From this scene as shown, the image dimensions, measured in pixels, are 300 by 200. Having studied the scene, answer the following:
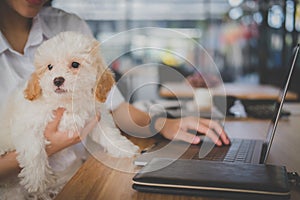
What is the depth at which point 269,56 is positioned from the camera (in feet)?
12.9

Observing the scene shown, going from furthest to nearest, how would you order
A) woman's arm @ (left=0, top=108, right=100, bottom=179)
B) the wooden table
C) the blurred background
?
the blurred background → woman's arm @ (left=0, top=108, right=100, bottom=179) → the wooden table

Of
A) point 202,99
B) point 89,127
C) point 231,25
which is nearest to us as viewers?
point 89,127

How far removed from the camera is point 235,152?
919mm

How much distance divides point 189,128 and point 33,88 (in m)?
0.42

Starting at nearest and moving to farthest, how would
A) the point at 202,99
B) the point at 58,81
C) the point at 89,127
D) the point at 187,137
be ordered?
the point at 58,81
the point at 89,127
the point at 187,137
the point at 202,99

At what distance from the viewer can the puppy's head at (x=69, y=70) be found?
72cm

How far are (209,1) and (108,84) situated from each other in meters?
4.71

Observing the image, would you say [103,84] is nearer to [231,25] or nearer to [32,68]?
[32,68]

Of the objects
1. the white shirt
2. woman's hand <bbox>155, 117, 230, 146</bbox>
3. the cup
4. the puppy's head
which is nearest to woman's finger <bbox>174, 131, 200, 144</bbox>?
woman's hand <bbox>155, 117, 230, 146</bbox>

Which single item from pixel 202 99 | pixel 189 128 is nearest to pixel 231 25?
pixel 202 99

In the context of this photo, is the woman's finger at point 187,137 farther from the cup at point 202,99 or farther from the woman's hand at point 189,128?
the cup at point 202,99

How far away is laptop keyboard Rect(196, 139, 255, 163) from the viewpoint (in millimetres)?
829

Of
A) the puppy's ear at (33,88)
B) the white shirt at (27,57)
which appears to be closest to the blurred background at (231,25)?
the white shirt at (27,57)

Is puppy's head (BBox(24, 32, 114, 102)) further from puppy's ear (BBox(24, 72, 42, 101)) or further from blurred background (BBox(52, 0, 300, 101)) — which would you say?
blurred background (BBox(52, 0, 300, 101))
